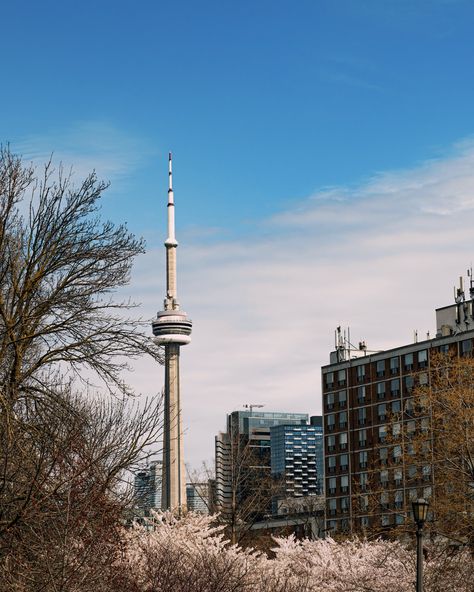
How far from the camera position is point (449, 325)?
132125 millimetres

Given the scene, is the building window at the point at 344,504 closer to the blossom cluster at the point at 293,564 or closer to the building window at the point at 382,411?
the building window at the point at 382,411

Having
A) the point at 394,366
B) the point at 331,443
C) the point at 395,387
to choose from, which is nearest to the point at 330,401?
the point at 331,443

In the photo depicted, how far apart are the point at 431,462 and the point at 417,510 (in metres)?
18.1

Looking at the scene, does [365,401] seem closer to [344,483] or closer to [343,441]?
[343,441]

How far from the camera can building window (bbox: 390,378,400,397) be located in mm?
131000

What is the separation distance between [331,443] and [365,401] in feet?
28.1

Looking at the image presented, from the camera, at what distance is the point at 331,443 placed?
142 m

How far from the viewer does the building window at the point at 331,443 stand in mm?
140875

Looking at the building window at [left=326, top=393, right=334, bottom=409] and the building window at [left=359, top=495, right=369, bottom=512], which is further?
the building window at [left=326, top=393, right=334, bottom=409]

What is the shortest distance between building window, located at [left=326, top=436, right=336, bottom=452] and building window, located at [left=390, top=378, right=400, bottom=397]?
469 inches

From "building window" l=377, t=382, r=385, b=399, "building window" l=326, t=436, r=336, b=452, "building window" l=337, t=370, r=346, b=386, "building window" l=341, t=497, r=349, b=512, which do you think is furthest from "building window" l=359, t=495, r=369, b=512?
"building window" l=337, t=370, r=346, b=386

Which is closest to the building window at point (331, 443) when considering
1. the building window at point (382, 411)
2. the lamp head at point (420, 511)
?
the building window at point (382, 411)

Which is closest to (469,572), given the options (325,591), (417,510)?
(325,591)

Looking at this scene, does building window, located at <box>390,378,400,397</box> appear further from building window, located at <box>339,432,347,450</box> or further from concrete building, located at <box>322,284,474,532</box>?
building window, located at <box>339,432,347,450</box>
